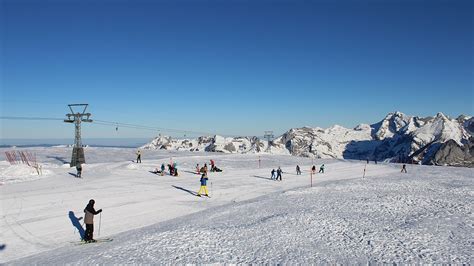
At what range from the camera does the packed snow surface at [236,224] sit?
12.8m

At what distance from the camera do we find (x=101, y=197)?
83.8 feet

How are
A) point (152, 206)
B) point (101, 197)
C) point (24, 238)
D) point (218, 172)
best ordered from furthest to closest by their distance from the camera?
point (218, 172) → point (101, 197) → point (152, 206) → point (24, 238)

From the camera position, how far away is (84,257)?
1308cm

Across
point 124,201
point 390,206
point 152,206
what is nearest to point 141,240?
point 152,206

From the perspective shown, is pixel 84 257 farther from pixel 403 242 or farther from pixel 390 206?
pixel 390 206

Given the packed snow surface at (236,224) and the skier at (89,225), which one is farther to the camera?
the skier at (89,225)

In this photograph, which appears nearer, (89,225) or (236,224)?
(89,225)

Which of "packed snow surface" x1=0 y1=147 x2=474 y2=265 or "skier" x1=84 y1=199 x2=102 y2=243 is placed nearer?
"packed snow surface" x1=0 y1=147 x2=474 y2=265

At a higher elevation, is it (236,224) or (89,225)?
(89,225)

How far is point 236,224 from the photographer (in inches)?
689

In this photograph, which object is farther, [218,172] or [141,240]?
[218,172]

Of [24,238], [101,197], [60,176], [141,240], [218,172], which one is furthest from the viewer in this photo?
[218,172]

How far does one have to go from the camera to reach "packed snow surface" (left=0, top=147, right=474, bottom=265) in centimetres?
1285

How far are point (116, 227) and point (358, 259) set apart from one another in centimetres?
1272
